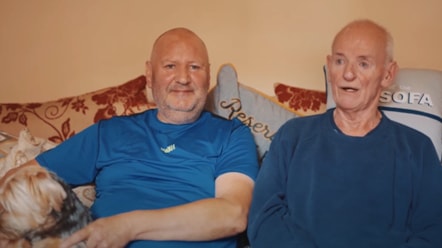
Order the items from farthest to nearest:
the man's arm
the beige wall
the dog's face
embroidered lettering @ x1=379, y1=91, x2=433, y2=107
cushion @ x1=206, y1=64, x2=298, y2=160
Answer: the beige wall
cushion @ x1=206, y1=64, x2=298, y2=160
embroidered lettering @ x1=379, y1=91, x2=433, y2=107
the man's arm
the dog's face

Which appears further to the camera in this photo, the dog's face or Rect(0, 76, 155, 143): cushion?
Rect(0, 76, 155, 143): cushion

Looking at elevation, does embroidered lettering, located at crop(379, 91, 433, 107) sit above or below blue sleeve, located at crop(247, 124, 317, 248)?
above

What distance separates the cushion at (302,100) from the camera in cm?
189

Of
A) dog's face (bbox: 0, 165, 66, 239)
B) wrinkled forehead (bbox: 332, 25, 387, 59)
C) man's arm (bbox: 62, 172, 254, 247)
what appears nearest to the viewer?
dog's face (bbox: 0, 165, 66, 239)

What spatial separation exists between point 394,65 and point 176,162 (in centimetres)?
82

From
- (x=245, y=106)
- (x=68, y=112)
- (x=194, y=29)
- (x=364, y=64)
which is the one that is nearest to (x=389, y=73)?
(x=364, y=64)

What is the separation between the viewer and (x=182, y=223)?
1.28 m

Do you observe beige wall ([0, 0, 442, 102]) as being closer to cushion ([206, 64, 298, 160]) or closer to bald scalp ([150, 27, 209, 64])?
cushion ([206, 64, 298, 160])

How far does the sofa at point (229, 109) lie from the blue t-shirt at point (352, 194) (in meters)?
0.32

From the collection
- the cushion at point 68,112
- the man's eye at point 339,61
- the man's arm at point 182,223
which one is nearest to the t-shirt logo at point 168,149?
the man's arm at point 182,223

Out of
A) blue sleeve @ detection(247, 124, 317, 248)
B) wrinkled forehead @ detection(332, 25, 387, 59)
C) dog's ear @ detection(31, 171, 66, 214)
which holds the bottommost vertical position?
blue sleeve @ detection(247, 124, 317, 248)

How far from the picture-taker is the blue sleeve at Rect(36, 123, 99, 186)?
61.3 inches

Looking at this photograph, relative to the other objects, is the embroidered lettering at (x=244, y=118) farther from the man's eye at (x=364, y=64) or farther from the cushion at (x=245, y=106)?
the man's eye at (x=364, y=64)

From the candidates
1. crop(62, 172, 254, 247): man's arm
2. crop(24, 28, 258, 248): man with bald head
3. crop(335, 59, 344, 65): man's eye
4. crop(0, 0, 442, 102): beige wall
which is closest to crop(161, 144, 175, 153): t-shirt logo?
crop(24, 28, 258, 248): man with bald head
